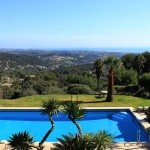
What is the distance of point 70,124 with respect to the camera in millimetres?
19234

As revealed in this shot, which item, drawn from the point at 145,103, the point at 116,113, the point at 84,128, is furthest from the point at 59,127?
the point at 145,103

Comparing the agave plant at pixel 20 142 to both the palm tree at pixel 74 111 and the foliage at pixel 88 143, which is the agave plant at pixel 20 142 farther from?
the palm tree at pixel 74 111

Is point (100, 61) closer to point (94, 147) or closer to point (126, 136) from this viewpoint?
point (126, 136)

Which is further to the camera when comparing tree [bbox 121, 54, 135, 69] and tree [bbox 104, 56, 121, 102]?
tree [bbox 121, 54, 135, 69]

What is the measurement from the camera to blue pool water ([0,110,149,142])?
17.1m

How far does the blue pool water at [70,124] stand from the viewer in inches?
672

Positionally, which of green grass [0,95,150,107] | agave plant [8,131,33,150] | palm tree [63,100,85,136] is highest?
palm tree [63,100,85,136]

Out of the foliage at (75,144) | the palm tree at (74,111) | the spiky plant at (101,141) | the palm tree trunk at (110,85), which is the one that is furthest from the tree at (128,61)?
the foliage at (75,144)

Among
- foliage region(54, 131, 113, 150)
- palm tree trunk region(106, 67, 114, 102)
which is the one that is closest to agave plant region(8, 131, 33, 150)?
foliage region(54, 131, 113, 150)

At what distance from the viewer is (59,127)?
1864 centimetres

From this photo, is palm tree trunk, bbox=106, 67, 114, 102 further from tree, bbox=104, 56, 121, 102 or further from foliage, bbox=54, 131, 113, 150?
foliage, bbox=54, 131, 113, 150

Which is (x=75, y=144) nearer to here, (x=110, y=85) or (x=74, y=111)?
(x=74, y=111)

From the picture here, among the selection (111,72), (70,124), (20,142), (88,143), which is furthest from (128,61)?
(88,143)

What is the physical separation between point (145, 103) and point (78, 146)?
1731 centimetres
